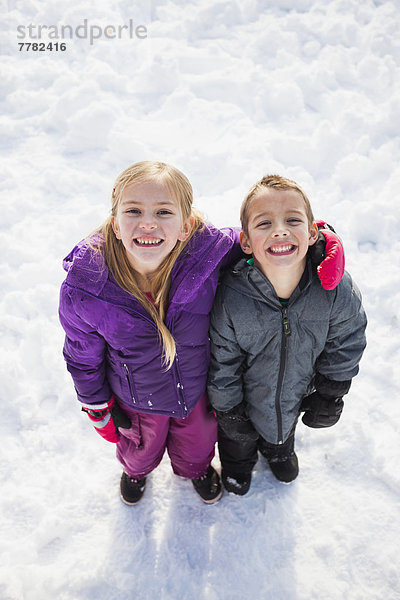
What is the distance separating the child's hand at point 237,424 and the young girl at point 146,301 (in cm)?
16

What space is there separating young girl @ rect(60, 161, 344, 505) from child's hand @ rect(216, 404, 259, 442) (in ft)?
0.52

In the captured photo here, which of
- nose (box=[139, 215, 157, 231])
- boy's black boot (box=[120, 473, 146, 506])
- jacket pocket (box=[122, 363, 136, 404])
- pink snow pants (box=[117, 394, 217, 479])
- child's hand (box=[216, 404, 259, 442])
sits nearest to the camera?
nose (box=[139, 215, 157, 231])

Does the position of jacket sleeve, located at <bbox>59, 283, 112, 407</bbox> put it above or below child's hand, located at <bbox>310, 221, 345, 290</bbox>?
below

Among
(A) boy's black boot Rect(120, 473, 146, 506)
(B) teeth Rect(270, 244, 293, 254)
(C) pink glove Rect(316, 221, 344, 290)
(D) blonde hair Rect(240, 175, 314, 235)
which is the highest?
(D) blonde hair Rect(240, 175, 314, 235)

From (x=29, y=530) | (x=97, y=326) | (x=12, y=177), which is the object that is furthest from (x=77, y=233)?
(x=29, y=530)

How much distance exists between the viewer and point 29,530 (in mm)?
2186

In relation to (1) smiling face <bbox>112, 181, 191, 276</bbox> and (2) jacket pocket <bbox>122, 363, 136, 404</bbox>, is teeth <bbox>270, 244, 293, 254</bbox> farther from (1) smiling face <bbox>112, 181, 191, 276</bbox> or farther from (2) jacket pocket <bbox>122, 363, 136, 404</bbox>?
(2) jacket pocket <bbox>122, 363, 136, 404</bbox>

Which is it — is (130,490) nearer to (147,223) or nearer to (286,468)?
(286,468)

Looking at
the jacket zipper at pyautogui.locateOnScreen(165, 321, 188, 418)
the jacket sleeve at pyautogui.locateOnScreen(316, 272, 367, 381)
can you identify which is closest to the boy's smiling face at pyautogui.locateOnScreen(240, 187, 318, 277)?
the jacket sleeve at pyautogui.locateOnScreen(316, 272, 367, 381)

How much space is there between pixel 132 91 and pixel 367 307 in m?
3.40

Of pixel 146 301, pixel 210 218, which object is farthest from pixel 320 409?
pixel 210 218

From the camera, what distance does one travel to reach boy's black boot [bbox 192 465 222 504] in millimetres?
2309

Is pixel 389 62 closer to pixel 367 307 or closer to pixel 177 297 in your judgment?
pixel 367 307

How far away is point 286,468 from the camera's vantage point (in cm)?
235
